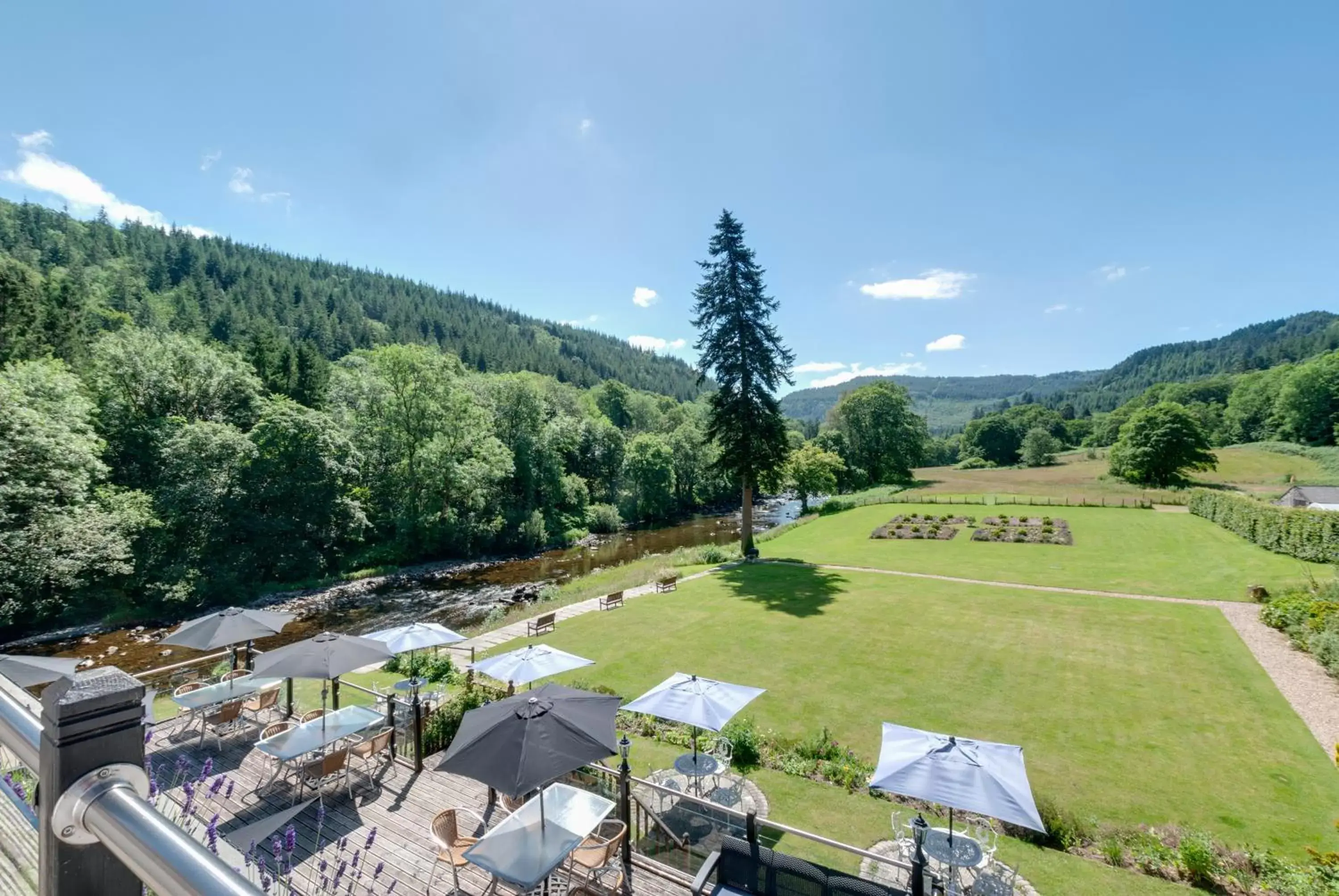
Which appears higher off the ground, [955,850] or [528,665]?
[528,665]

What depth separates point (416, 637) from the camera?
14.5m

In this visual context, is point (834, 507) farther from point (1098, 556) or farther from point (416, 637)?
point (416, 637)

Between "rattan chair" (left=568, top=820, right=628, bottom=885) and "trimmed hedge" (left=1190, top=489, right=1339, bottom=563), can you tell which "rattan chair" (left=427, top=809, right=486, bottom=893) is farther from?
→ "trimmed hedge" (left=1190, top=489, right=1339, bottom=563)

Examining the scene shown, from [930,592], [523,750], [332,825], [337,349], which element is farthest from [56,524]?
[337,349]

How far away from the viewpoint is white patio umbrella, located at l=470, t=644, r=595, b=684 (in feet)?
39.5

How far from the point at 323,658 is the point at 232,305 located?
90.9 metres

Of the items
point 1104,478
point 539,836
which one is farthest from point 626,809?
point 1104,478

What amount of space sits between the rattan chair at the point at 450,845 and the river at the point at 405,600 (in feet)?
44.9

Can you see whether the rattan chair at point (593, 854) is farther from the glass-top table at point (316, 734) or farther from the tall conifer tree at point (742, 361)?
the tall conifer tree at point (742, 361)

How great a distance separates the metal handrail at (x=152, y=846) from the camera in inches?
42.4

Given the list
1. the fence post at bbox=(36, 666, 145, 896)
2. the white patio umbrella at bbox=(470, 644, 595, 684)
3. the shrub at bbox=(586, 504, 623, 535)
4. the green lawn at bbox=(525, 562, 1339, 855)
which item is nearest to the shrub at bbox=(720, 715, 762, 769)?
the green lawn at bbox=(525, 562, 1339, 855)

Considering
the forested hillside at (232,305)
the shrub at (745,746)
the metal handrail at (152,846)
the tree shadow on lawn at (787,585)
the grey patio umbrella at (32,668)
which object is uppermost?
the forested hillside at (232,305)

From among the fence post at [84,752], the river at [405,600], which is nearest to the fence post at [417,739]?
A: the fence post at [84,752]

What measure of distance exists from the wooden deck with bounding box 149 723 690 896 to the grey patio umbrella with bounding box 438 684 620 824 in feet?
6.40
